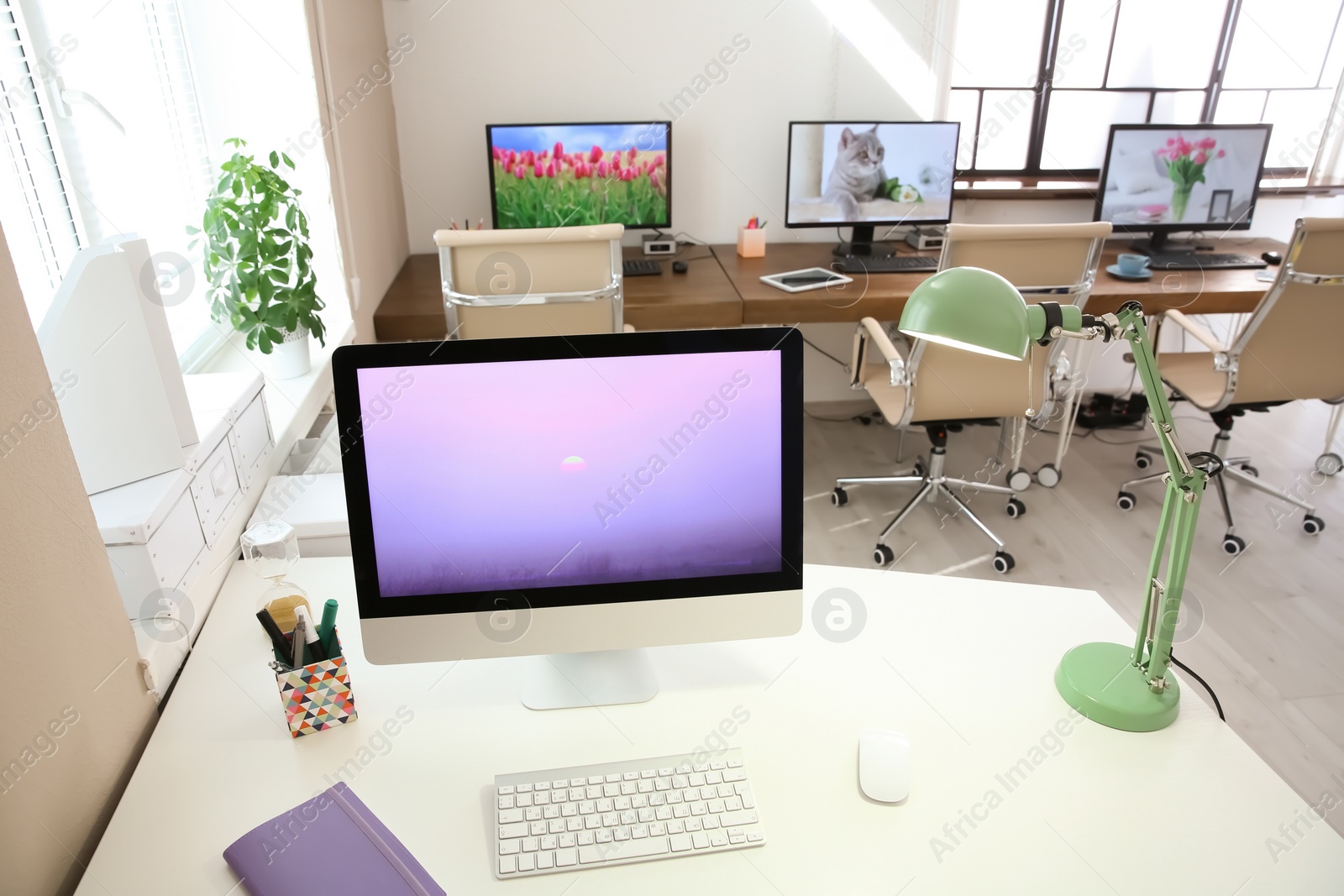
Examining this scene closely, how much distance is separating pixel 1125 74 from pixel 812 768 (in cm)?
368

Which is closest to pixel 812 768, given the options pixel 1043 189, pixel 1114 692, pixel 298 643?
pixel 1114 692

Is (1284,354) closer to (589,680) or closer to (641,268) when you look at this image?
(641,268)

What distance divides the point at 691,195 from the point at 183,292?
2.08 m

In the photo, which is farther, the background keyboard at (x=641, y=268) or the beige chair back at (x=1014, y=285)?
the background keyboard at (x=641, y=268)

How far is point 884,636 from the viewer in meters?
1.23

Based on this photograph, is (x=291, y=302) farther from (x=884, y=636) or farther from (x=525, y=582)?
(x=884, y=636)

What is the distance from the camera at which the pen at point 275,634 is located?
1038 mm

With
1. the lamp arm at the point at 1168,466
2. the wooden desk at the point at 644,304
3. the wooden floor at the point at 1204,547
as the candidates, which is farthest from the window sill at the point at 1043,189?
the lamp arm at the point at 1168,466

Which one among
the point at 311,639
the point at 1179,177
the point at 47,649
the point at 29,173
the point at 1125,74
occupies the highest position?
the point at 1125,74

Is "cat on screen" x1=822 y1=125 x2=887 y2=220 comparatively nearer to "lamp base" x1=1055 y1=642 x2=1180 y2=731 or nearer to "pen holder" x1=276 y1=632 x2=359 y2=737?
"lamp base" x1=1055 y1=642 x2=1180 y2=731

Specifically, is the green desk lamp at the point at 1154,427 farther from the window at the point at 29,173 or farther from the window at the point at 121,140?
the window at the point at 29,173

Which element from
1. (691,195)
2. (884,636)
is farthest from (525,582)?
(691,195)

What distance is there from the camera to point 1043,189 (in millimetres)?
3615

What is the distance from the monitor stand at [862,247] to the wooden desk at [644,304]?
20.3 inches
